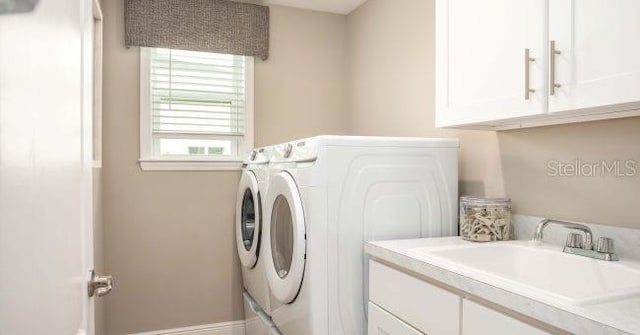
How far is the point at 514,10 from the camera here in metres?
1.47

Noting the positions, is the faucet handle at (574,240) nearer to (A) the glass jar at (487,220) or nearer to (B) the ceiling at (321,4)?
(A) the glass jar at (487,220)

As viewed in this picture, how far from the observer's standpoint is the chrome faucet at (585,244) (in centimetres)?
141

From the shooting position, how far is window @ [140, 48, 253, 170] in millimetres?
2963

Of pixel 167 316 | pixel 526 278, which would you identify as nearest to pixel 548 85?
pixel 526 278

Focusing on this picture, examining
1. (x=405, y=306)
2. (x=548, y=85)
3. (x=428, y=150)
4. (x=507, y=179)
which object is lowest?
(x=405, y=306)

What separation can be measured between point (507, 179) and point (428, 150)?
0.36m

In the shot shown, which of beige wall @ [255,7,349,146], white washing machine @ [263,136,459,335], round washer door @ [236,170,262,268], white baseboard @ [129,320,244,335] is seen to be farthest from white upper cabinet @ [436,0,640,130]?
white baseboard @ [129,320,244,335]

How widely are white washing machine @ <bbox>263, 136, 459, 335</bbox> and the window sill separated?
44.1 inches

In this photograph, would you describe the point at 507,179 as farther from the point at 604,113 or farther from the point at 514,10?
the point at 514,10

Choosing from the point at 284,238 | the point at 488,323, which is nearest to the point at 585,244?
the point at 488,323

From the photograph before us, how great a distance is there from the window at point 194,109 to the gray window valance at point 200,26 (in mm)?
90

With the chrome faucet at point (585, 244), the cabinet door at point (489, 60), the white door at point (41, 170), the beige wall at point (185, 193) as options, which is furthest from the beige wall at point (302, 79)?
the white door at point (41, 170)

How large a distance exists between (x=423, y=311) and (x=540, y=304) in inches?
18.4

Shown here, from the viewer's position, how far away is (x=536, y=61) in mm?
1385
